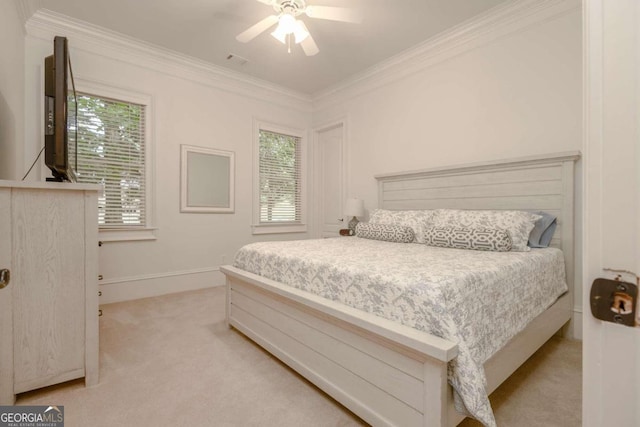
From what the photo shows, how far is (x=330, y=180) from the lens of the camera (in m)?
4.80

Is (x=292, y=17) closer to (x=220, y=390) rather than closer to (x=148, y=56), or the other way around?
(x=148, y=56)

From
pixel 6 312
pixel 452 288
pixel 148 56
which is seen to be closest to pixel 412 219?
pixel 452 288

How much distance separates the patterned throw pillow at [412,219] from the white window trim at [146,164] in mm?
2553


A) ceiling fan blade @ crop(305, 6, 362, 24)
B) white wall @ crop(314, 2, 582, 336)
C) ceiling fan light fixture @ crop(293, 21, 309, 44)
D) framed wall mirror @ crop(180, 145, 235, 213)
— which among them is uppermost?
ceiling fan blade @ crop(305, 6, 362, 24)

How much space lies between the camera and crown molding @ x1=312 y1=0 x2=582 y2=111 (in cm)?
267

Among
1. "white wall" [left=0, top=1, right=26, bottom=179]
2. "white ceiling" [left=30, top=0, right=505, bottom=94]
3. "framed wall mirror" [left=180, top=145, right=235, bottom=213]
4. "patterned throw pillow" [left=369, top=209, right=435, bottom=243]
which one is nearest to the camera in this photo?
"white wall" [left=0, top=1, right=26, bottom=179]

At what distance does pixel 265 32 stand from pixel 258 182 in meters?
1.93

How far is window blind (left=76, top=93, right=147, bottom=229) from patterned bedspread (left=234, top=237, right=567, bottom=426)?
2043mm

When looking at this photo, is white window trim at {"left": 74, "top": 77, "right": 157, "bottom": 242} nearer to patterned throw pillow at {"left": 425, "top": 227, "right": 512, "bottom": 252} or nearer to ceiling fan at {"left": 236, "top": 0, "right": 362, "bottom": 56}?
ceiling fan at {"left": 236, "top": 0, "right": 362, "bottom": 56}

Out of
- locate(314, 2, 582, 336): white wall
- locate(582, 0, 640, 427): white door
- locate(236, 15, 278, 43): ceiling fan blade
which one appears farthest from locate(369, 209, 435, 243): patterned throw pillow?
locate(582, 0, 640, 427): white door

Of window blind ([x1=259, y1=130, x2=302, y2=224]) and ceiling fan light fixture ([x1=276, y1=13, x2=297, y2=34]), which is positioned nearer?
ceiling fan light fixture ([x1=276, y1=13, x2=297, y2=34])

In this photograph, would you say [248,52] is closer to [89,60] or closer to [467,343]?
[89,60]

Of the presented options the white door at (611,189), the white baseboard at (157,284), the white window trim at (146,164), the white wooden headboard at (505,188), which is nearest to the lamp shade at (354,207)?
the white wooden headboard at (505,188)

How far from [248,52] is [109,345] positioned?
326 centimetres
